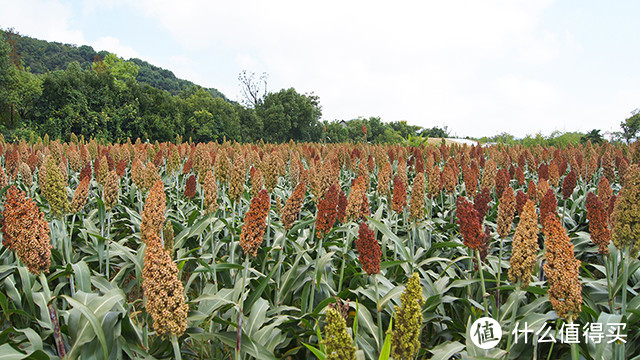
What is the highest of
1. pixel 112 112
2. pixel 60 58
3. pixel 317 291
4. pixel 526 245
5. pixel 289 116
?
pixel 60 58

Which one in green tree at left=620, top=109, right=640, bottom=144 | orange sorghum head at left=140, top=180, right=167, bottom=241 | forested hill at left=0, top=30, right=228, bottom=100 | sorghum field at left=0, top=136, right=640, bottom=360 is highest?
forested hill at left=0, top=30, right=228, bottom=100

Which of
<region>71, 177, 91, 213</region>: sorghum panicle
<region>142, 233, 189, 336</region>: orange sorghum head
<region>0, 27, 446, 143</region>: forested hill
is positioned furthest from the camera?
<region>0, 27, 446, 143</region>: forested hill

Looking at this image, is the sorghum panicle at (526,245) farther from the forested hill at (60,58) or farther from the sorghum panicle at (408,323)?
the forested hill at (60,58)

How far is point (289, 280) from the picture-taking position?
10.2ft

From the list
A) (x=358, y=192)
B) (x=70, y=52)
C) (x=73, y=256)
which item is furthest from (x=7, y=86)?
(x=70, y=52)

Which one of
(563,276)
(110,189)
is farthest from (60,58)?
(563,276)

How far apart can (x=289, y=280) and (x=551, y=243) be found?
2037 mm

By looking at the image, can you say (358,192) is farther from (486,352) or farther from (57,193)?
(57,193)

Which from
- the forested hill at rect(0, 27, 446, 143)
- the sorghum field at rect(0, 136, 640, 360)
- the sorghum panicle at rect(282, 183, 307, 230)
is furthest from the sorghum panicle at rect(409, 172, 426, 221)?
the forested hill at rect(0, 27, 446, 143)

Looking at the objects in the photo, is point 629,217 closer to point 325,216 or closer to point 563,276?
point 563,276

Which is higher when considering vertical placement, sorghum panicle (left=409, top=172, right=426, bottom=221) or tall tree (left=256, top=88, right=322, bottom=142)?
tall tree (left=256, top=88, right=322, bottom=142)

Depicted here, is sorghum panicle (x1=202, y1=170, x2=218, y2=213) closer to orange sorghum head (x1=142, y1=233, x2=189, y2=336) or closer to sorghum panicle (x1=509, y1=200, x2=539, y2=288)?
orange sorghum head (x1=142, y1=233, x2=189, y2=336)

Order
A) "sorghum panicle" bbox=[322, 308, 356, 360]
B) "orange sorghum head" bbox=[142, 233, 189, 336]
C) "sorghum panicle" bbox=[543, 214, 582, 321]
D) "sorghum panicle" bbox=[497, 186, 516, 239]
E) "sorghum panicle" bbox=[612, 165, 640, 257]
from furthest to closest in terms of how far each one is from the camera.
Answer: "sorghum panicle" bbox=[497, 186, 516, 239] < "sorghum panicle" bbox=[612, 165, 640, 257] < "sorghum panicle" bbox=[543, 214, 582, 321] < "orange sorghum head" bbox=[142, 233, 189, 336] < "sorghum panicle" bbox=[322, 308, 356, 360]

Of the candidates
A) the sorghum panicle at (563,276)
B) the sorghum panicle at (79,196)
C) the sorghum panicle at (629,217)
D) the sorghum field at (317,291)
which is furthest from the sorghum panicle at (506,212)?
the sorghum panicle at (79,196)
